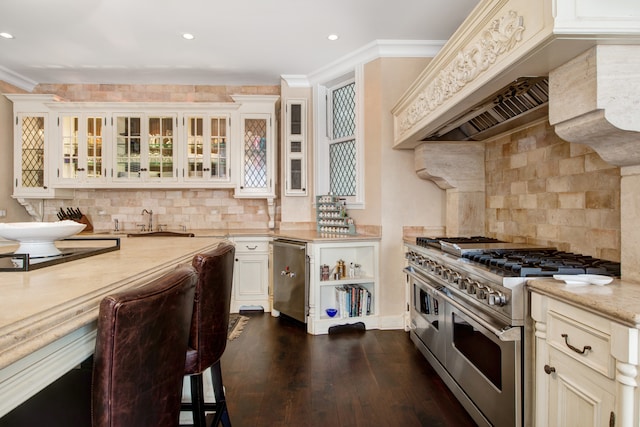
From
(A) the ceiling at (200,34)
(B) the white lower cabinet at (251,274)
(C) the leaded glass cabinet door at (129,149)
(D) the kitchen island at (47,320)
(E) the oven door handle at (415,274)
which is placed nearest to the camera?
(D) the kitchen island at (47,320)

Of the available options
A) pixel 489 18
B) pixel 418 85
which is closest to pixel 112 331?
pixel 489 18

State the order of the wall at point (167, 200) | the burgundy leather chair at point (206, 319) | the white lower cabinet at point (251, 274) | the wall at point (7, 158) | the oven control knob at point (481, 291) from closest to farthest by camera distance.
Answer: the burgundy leather chair at point (206, 319) < the oven control knob at point (481, 291) < the white lower cabinet at point (251, 274) < the wall at point (7, 158) < the wall at point (167, 200)

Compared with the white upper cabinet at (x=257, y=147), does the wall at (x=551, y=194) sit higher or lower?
lower

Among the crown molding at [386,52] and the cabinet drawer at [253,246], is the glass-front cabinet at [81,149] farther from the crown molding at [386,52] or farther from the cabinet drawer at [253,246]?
the crown molding at [386,52]

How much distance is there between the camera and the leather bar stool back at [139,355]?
75 centimetres

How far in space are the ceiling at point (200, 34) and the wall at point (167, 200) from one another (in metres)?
0.23

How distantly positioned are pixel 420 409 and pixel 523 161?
1.78 metres

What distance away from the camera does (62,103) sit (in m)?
4.45

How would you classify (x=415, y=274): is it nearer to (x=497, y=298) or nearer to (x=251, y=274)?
(x=497, y=298)

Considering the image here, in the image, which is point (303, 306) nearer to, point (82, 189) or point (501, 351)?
point (501, 351)

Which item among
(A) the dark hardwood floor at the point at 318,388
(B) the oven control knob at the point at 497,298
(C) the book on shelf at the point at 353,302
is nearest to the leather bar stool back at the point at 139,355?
(A) the dark hardwood floor at the point at 318,388

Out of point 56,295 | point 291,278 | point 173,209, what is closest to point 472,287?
point 56,295

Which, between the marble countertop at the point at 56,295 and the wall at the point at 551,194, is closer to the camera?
the marble countertop at the point at 56,295

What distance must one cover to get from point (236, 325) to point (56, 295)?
9.66 feet
